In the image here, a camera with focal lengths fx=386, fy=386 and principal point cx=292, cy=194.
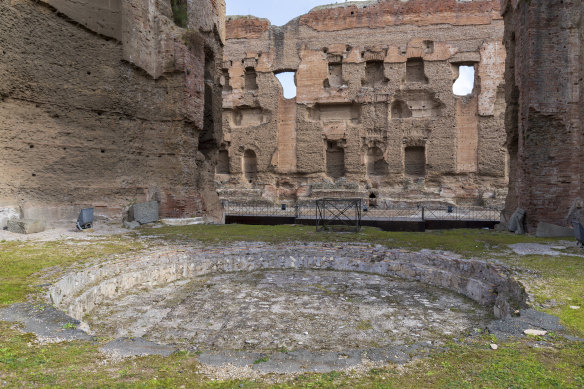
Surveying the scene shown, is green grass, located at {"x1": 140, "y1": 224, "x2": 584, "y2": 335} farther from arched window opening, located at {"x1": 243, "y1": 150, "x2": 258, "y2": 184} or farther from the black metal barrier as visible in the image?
arched window opening, located at {"x1": 243, "y1": 150, "x2": 258, "y2": 184}

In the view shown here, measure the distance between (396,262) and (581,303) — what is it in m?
3.03

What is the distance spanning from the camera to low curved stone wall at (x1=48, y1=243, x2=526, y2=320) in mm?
4559

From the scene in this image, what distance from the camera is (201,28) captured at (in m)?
11.9

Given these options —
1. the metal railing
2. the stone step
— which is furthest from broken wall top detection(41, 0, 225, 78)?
the metal railing

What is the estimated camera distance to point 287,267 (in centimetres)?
705

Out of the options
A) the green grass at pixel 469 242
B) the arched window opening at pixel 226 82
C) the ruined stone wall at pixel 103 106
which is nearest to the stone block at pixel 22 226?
the ruined stone wall at pixel 103 106

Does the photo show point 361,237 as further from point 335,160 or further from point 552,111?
point 335,160

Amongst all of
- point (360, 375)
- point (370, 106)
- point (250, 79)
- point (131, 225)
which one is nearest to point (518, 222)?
point (360, 375)

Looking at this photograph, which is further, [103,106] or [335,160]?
[335,160]

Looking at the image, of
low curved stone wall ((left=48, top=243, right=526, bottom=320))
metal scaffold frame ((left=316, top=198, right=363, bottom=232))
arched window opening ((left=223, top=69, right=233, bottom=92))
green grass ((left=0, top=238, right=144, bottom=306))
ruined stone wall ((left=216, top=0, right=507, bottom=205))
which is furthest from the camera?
arched window opening ((left=223, top=69, right=233, bottom=92))

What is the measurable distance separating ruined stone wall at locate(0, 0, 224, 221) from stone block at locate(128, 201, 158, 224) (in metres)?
0.42

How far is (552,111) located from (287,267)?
669 cm

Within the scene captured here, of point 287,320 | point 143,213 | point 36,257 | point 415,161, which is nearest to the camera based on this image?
point 287,320

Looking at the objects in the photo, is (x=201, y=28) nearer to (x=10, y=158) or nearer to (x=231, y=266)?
(x=10, y=158)
